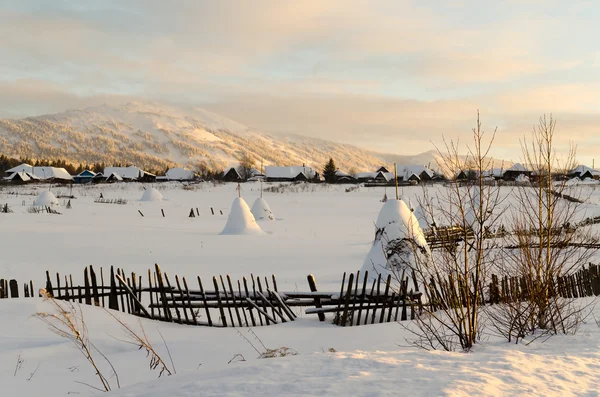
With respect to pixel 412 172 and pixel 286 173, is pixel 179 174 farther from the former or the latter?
pixel 412 172

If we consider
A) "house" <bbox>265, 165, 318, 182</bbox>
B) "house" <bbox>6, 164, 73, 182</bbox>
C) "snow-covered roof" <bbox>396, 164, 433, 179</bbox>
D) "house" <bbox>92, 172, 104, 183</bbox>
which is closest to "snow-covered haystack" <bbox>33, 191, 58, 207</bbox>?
"house" <bbox>265, 165, 318, 182</bbox>

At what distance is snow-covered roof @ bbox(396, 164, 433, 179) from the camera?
80.4 m

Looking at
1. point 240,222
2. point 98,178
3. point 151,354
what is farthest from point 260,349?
point 98,178

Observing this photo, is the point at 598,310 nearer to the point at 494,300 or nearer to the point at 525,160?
the point at 494,300

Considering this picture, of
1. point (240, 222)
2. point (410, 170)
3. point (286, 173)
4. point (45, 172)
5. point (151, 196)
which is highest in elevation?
point (45, 172)

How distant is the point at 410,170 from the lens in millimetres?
81625

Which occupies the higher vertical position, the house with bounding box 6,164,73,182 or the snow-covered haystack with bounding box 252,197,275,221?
the house with bounding box 6,164,73,182

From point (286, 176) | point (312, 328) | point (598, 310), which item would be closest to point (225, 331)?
point (312, 328)

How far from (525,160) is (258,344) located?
4.24 meters

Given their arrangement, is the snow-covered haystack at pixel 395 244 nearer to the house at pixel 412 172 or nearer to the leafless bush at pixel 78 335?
the leafless bush at pixel 78 335

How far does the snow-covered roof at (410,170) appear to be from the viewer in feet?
264

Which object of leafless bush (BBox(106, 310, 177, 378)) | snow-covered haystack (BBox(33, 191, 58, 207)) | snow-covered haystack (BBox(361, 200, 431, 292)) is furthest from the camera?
snow-covered haystack (BBox(33, 191, 58, 207))

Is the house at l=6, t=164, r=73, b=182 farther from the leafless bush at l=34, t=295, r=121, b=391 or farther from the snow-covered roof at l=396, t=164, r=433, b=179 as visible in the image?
the leafless bush at l=34, t=295, r=121, b=391

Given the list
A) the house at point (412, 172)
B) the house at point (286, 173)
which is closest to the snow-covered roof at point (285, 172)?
the house at point (286, 173)
